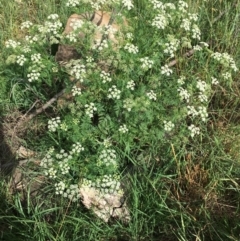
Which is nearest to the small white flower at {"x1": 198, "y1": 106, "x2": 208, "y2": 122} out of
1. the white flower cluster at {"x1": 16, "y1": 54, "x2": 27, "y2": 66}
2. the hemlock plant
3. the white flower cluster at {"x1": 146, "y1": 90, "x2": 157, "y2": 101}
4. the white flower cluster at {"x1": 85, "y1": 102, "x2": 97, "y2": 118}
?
the hemlock plant

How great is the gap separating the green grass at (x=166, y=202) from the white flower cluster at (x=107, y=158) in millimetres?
335

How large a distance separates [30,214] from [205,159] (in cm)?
188

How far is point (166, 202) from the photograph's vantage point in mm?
3441

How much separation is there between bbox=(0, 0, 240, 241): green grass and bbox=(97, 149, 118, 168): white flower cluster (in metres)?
0.33

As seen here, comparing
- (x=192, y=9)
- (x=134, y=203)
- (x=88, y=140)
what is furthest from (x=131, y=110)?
(x=192, y=9)

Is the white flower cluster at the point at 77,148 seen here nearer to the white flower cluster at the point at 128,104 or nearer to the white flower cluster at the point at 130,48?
the white flower cluster at the point at 128,104

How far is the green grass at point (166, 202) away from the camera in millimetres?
3213

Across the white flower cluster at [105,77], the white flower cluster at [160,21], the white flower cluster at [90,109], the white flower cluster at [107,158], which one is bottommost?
the white flower cluster at [107,158]

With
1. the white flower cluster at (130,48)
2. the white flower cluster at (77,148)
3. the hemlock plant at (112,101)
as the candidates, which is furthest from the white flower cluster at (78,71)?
the white flower cluster at (77,148)

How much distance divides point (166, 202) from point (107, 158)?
82cm

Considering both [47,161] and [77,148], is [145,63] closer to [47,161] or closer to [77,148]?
[77,148]

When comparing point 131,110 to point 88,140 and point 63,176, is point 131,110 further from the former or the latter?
point 63,176

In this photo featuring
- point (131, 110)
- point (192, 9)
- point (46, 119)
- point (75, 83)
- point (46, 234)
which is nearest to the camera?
point (46, 234)

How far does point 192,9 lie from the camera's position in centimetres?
A: 456
